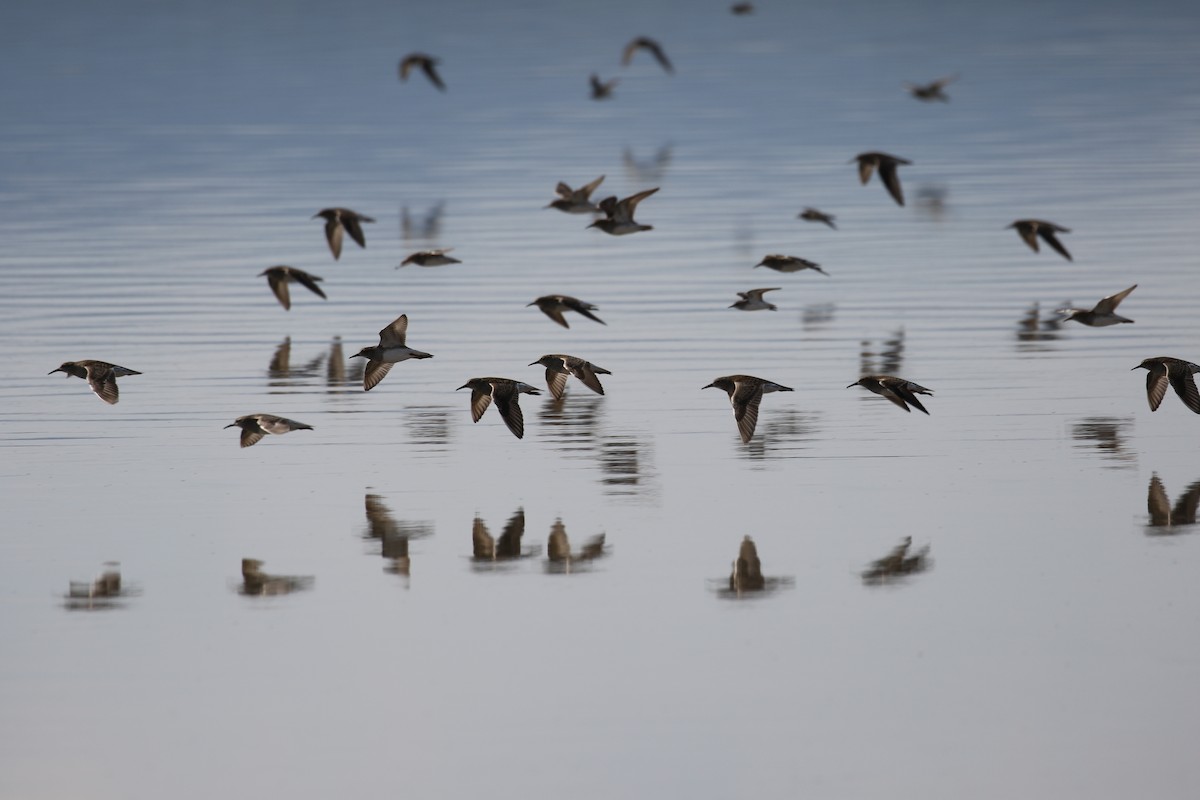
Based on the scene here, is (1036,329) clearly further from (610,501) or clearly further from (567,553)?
(567,553)

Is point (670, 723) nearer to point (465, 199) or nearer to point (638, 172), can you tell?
point (465, 199)

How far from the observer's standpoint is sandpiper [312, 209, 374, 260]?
1003 inches

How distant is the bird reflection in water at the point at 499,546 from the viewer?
14.1 metres

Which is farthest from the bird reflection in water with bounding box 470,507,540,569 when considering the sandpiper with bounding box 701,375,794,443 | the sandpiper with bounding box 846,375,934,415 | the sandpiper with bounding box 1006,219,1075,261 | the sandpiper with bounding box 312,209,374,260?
the sandpiper with bounding box 1006,219,1075,261

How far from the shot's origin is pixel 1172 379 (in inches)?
707

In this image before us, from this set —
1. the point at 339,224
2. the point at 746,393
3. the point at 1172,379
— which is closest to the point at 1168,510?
the point at 1172,379

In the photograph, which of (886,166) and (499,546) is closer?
(499,546)

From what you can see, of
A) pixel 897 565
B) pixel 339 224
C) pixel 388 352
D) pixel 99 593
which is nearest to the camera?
pixel 99 593

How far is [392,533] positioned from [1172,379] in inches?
292

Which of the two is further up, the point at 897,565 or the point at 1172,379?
the point at 1172,379

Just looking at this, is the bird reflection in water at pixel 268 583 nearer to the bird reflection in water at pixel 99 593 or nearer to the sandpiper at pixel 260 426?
the bird reflection in water at pixel 99 593

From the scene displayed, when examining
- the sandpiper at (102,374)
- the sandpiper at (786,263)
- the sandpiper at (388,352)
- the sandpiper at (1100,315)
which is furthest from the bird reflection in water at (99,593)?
the sandpiper at (786,263)

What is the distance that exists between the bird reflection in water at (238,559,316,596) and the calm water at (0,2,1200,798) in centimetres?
14

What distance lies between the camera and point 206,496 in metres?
16.1
